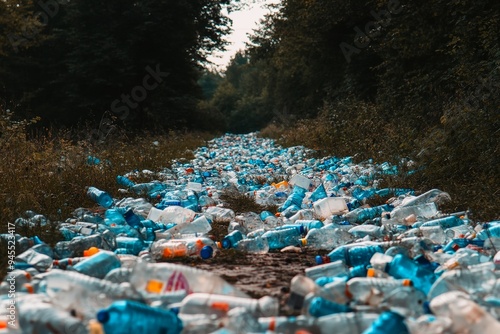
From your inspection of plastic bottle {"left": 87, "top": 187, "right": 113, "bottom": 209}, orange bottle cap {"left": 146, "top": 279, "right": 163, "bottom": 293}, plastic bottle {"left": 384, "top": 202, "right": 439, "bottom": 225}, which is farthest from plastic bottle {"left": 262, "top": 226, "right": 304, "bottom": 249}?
plastic bottle {"left": 87, "top": 187, "right": 113, "bottom": 209}

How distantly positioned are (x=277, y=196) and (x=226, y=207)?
28.8 inches

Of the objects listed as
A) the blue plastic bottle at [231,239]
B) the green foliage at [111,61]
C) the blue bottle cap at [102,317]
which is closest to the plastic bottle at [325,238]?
the blue plastic bottle at [231,239]

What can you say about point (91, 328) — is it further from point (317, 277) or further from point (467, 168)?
point (467, 168)

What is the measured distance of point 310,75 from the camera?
89.6ft

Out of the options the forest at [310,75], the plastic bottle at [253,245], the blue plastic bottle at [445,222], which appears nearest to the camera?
the plastic bottle at [253,245]

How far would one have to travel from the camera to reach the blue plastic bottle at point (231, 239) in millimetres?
4320

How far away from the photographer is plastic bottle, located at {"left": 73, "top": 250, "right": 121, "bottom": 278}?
3143 millimetres

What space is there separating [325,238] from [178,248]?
1.04 m

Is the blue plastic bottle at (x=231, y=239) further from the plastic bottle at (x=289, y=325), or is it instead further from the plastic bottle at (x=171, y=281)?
the plastic bottle at (x=289, y=325)

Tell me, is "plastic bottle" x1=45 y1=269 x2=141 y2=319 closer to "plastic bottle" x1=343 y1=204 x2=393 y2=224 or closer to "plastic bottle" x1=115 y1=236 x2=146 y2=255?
"plastic bottle" x1=115 y1=236 x2=146 y2=255

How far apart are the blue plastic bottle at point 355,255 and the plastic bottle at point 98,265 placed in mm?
1158

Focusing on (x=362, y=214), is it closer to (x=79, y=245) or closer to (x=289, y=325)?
(x=79, y=245)

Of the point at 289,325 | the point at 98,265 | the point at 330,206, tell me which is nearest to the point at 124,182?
the point at 330,206

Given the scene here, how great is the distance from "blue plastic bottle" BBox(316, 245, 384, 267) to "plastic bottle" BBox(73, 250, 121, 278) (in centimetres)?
116
